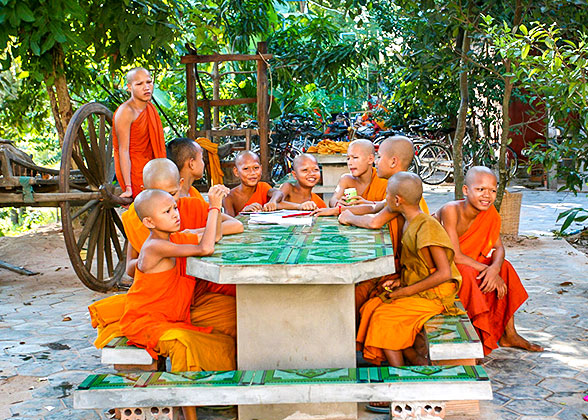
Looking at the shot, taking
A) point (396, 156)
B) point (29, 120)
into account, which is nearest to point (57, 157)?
point (29, 120)

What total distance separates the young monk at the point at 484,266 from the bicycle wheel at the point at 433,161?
9.54m

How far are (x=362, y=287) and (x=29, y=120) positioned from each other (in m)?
8.23

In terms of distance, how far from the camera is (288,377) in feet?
9.02

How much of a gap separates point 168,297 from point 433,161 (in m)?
10.8

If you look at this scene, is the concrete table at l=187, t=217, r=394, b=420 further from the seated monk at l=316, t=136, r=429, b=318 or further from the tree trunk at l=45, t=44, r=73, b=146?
the tree trunk at l=45, t=44, r=73, b=146

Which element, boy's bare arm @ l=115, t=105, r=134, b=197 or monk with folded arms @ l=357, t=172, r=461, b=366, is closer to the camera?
monk with folded arms @ l=357, t=172, r=461, b=366

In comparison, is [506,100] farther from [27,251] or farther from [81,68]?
[27,251]

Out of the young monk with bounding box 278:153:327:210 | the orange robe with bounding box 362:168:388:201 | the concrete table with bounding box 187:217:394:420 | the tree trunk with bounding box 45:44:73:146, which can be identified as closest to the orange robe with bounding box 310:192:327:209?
the young monk with bounding box 278:153:327:210

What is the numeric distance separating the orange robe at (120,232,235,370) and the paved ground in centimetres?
30

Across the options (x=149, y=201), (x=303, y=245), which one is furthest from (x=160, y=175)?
(x=303, y=245)

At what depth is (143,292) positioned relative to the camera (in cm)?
332

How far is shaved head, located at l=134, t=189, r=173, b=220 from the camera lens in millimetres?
3184

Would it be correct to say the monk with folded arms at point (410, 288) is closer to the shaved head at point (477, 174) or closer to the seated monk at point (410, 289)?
the seated monk at point (410, 289)

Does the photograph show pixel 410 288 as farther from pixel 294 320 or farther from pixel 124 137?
pixel 124 137
